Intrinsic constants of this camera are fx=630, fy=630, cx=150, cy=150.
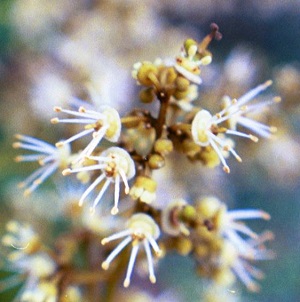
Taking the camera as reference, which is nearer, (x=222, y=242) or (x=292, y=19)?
(x=222, y=242)

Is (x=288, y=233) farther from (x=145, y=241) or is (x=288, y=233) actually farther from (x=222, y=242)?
(x=145, y=241)

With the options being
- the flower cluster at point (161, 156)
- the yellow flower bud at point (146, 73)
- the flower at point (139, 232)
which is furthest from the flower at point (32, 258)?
the yellow flower bud at point (146, 73)

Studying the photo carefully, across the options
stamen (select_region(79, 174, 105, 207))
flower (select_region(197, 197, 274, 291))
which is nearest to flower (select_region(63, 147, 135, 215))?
stamen (select_region(79, 174, 105, 207))

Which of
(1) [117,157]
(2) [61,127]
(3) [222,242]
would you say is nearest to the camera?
(1) [117,157]

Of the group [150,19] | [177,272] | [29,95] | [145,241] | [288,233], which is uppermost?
[150,19]

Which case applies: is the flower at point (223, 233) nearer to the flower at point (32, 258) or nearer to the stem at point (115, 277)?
the stem at point (115, 277)

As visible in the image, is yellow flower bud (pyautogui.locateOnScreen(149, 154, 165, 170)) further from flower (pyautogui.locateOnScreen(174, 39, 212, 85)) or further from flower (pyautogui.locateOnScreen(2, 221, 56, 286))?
flower (pyautogui.locateOnScreen(2, 221, 56, 286))

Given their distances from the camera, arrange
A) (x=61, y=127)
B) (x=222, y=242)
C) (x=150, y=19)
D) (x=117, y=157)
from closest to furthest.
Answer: (x=117, y=157) < (x=222, y=242) < (x=61, y=127) < (x=150, y=19)

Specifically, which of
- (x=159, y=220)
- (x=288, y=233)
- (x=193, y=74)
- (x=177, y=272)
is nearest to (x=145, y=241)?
(x=159, y=220)
